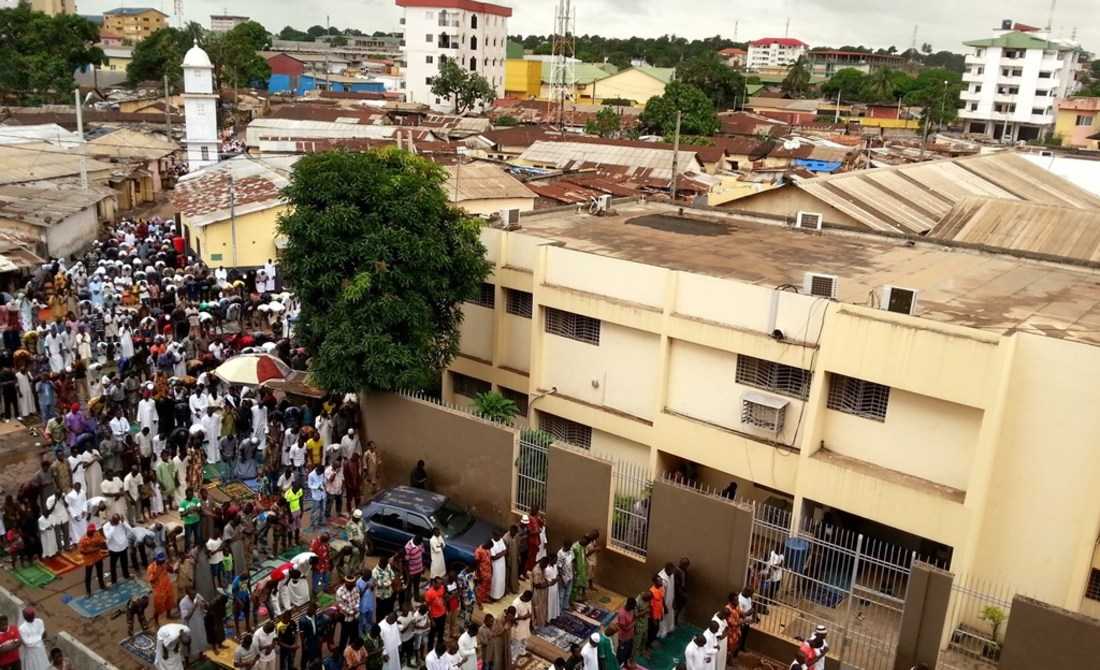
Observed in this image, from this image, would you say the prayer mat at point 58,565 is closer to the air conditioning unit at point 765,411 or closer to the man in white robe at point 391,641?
the man in white robe at point 391,641

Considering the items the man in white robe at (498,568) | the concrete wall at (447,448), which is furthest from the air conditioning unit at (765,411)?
the man in white robe at (498,568)

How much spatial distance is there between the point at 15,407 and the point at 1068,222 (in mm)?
24562

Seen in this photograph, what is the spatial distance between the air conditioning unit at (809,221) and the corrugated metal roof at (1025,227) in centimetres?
343

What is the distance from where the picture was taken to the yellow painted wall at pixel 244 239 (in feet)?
90.2

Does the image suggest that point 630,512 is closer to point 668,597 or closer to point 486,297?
point 668,597

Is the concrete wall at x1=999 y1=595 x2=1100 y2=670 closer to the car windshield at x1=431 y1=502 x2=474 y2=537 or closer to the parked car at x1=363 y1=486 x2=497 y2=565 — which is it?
the parked car at x1=363 y1=486 x2=497 y2=565

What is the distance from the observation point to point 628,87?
333 ft

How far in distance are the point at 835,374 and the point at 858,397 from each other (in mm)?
475

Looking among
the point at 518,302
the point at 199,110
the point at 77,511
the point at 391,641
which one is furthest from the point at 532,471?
the point at 199,110

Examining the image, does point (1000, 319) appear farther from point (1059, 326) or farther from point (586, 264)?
point (586, 264)

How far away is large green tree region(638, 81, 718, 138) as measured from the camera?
5853 centimetres

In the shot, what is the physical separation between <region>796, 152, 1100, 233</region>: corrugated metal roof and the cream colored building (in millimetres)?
4274

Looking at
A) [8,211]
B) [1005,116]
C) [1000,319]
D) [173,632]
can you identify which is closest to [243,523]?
[173,632]

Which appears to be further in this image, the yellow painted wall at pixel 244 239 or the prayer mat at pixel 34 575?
the yellow painted wall at pixel 244 239
